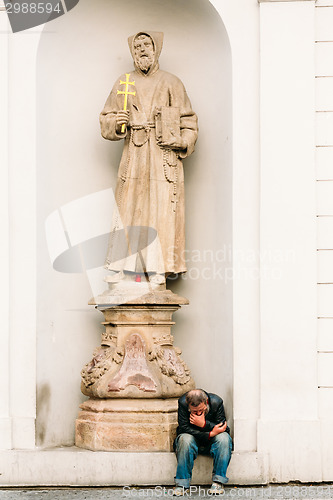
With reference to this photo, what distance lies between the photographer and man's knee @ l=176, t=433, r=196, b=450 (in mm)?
7809

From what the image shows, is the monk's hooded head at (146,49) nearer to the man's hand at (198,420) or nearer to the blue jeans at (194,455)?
the man's hand at (198,420)

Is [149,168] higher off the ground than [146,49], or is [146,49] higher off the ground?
[146,49]

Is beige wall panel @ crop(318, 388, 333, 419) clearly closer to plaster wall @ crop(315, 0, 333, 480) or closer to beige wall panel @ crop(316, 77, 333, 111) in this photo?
plaster wall @ crop(315, 0, 333, 480)

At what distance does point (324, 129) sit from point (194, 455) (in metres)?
2.82

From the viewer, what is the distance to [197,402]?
7.75m

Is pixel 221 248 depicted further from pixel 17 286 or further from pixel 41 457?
pixel 41 457

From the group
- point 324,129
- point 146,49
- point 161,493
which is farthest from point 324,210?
point 161,493

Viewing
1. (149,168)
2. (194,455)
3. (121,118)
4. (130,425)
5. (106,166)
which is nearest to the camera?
(194,455)

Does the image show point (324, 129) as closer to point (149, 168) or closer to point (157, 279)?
point (149, 168)

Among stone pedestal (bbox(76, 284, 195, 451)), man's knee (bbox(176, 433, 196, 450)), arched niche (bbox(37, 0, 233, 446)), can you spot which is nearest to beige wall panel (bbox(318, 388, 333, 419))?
arched niche (bbox(37, 0, 233, 446))

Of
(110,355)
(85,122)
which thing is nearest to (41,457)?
(110,355)

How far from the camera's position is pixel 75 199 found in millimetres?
9406

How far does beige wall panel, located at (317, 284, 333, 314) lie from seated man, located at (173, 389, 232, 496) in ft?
3.92

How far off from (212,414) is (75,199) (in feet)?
8.25
